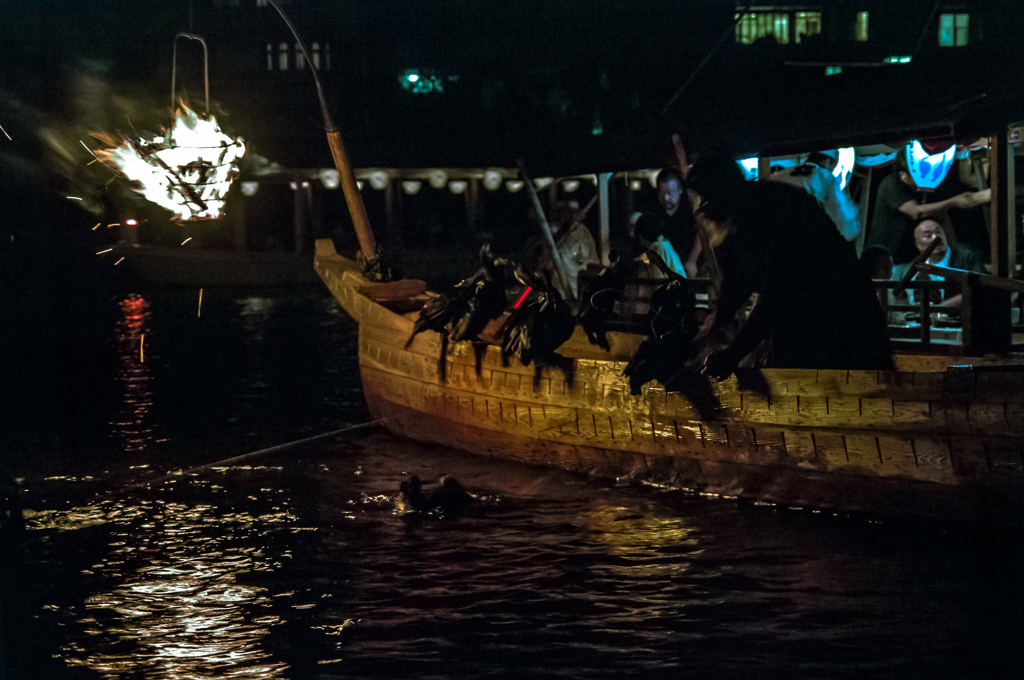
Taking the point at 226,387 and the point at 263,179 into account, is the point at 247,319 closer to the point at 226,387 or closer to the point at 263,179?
the point at 263,179

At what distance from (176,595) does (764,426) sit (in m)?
4.27

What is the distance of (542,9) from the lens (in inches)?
1033

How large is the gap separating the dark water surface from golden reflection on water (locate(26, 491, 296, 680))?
2 cm

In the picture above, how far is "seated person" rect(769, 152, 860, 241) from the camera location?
11.5 m

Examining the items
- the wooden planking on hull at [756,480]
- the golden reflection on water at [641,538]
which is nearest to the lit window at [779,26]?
the wooden planking on hull at [756,480]

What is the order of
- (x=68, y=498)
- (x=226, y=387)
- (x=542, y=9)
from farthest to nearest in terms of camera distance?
1. (x=542, y=9)
2. (x=226, y=387)
3. (x=68, y=498)

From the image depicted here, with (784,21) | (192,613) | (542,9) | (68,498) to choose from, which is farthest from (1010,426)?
(542,9)

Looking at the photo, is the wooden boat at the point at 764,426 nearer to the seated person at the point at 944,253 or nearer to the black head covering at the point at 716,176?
the black head covering at the point at 716,176

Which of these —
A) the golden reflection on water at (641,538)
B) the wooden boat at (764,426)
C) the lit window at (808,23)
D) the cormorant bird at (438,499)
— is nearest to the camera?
the wooden boat at (764,426)

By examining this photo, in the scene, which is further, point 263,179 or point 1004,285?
point 263,179

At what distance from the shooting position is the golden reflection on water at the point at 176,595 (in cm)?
544

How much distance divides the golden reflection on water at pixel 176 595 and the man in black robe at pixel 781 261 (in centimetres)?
407

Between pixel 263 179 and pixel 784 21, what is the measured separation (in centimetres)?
1500

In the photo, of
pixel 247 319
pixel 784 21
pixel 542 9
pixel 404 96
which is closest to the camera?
pixel 247 319
